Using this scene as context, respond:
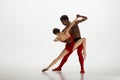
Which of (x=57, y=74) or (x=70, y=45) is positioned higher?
(x=70, y=45)

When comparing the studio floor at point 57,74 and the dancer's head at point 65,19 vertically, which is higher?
the dancer's head at point 65,19

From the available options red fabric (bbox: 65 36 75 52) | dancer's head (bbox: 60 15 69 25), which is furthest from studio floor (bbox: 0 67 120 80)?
dancer's head (bbox: 60 15 69 25)

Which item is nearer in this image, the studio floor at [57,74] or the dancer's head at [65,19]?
the studio floor at [57,74]

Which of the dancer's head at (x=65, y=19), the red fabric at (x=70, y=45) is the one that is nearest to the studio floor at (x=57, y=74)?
the red fabric at (x=70, y=45)

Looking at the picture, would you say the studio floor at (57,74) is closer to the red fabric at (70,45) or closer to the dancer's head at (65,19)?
the red fabric at (70,45)

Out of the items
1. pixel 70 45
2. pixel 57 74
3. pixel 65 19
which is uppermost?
pixel 65 19

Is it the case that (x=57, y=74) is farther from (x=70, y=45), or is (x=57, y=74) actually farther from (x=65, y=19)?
(x=65, y=19)

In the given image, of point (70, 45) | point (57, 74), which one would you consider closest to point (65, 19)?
point (70, 45)

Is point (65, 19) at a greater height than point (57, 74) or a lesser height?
greater

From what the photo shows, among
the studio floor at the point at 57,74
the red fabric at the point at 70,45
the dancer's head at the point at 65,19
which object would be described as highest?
the dancer's head at the point at 65,19

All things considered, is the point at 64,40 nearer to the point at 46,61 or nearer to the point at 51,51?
the point at 46,61

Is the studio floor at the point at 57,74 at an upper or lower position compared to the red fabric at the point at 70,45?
lower
